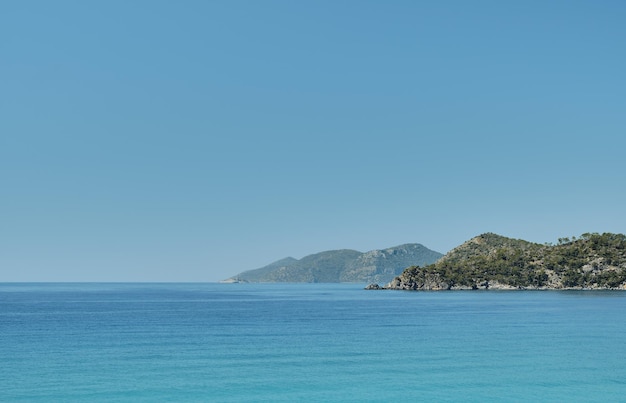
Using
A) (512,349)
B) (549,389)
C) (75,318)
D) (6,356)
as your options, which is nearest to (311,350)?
(512,349)

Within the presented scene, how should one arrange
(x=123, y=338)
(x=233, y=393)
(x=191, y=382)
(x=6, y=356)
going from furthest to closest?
(x=123, y=338) < (x=6, y=356) < (x=191, y=382) < (x=233, y=393)

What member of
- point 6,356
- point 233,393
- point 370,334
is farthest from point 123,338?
point 233,393

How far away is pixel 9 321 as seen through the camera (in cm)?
11725

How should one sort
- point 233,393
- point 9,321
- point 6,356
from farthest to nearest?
point 9,321 → point 6,356 → point 233,393

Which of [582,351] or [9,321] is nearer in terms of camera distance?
[582,351]

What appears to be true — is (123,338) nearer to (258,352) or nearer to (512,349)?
(258,352)

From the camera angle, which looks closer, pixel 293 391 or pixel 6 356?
pixel 293 391

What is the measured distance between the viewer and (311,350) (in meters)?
68.8

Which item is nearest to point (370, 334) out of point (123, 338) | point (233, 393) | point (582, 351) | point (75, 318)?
point (582, 351)

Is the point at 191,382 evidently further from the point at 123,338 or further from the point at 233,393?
the point at 123,338

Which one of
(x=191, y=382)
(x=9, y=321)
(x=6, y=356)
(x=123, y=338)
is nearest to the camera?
(x=191, y=382)

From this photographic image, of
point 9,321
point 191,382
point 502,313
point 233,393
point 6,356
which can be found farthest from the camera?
point 502,313

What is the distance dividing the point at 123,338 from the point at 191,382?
37.1 meters

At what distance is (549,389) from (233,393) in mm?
26017
